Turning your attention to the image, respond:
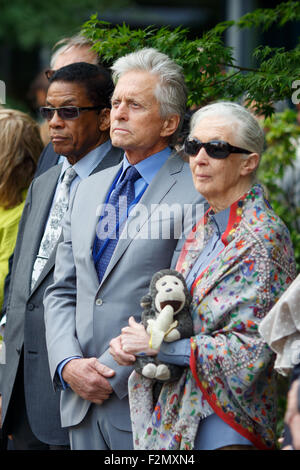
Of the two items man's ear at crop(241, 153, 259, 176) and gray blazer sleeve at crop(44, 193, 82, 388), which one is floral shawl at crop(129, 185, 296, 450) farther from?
gray blazer sleeve at crop(44, 193, 82, 388)

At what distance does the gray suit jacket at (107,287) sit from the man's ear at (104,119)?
26.5 inches

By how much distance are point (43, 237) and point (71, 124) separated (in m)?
0.68

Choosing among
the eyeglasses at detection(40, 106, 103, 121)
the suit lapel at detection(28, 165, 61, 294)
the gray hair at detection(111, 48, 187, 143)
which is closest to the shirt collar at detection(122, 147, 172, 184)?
the gray hair at detection(111, 48, 187, 143)

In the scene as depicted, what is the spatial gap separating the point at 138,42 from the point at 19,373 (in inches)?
80.0

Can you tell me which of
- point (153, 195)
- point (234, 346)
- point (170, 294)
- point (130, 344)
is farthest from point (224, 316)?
point (153, 195)

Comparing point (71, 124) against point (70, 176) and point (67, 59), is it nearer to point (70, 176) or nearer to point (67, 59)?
point (70, 176)

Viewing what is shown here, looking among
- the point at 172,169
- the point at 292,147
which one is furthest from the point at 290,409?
the point at 292,147

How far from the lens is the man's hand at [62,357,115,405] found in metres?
3.55

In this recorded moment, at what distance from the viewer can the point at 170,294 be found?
10.4ft

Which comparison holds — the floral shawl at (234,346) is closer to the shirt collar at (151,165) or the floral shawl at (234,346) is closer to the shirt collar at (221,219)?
the shirt collar at (221,219)

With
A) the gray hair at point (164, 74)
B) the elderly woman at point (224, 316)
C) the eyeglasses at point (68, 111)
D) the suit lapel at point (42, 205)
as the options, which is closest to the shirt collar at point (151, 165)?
the gray hair at point (164, 74)

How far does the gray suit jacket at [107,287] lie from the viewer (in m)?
3.61

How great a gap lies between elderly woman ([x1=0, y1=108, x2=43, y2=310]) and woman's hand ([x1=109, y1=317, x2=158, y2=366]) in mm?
1750

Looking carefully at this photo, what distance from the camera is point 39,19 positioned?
13070 millimetres
